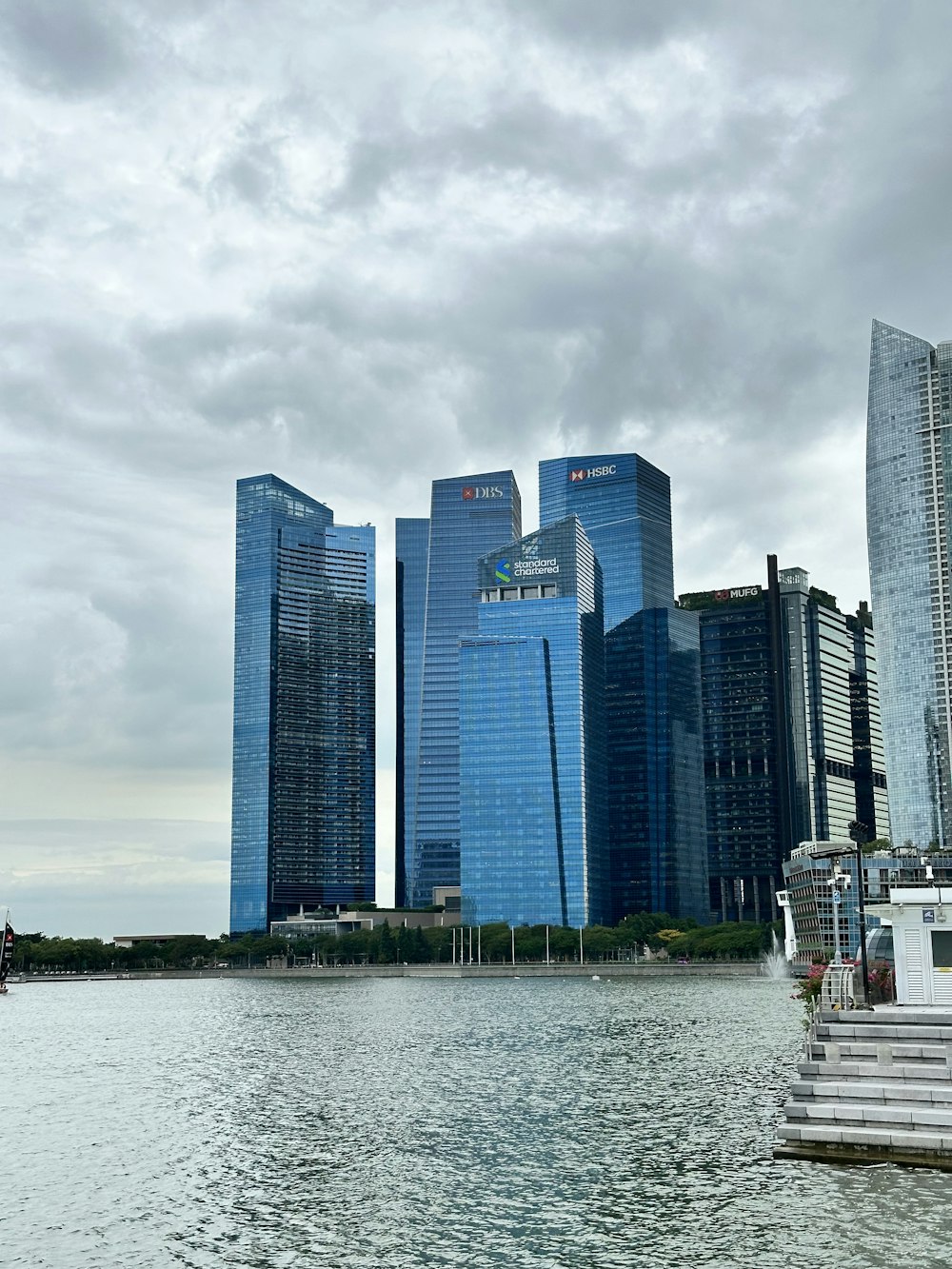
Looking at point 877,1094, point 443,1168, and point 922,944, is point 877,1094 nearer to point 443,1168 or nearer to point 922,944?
point 922,944

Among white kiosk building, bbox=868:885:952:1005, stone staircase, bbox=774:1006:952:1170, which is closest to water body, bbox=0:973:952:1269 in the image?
stone staircase, bbox=774:1006:952:1170

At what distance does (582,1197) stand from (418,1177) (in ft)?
26.6

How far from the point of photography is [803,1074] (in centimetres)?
5619

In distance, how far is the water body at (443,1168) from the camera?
43812 millimetres

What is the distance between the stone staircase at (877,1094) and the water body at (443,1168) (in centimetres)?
151

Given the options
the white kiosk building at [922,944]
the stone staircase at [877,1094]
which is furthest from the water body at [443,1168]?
the white kiosk building at [922,944]

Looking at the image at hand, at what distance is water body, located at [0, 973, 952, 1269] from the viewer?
144 ft

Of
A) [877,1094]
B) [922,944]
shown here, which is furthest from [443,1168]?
[922,944]

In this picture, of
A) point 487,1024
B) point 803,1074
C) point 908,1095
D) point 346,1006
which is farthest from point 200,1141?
point 346,1006

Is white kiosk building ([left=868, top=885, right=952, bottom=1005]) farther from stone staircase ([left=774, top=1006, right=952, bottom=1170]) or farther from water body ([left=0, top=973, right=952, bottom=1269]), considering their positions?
water body ([left=0, top=973, right=952, bottom=1269])

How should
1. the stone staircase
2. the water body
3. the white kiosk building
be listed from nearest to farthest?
the water body → the stone staircase → the white kiosk building

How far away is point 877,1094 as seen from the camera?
53.2 metres

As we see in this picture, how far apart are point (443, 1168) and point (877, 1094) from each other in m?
18.5

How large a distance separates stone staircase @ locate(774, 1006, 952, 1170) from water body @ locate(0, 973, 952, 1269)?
1513mm
